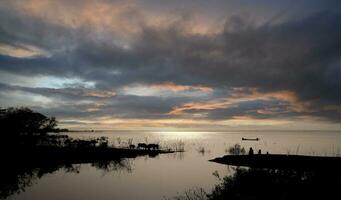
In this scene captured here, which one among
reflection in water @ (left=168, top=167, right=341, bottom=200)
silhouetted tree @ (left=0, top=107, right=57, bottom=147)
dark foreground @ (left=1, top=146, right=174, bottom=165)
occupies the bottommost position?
dark foreground @ (left=1, top=146, right=174, bottom=165)

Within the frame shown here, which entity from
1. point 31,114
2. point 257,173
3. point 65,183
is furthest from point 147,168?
point 31,114

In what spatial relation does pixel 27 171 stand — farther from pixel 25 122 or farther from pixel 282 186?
pixel 282 186

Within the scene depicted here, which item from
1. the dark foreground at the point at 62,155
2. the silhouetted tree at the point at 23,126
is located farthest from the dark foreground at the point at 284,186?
the silhouetted tree at the point at 23,126

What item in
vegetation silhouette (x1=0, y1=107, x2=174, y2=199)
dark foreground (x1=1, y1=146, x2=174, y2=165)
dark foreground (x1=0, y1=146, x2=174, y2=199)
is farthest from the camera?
dark foreground (x1=1, y1=146, x2=174, y2=165)

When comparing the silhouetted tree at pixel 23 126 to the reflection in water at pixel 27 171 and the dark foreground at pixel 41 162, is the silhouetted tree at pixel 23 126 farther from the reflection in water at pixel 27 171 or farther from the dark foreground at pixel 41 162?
the reflection in water at pixel 27 171

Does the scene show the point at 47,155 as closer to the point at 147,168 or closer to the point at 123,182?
the point at 147,168

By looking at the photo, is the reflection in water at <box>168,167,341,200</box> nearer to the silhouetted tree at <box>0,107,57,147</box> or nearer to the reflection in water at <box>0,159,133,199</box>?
the reflection in water at <box>0,159,133,199</box>

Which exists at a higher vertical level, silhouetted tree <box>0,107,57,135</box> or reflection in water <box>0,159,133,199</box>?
silhouetted tree <box>0,107,57,135</box>

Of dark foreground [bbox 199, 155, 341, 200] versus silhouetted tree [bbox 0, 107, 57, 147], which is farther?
silhouetted tree [bbox 0, 107, 57, 147]

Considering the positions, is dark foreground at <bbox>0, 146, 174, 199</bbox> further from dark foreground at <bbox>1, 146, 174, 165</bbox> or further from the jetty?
the jetty

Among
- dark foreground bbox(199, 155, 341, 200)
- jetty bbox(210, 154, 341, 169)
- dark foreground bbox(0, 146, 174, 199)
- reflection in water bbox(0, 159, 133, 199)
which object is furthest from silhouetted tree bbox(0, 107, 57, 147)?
dark foreground bbox(199, 155, 341, 200)

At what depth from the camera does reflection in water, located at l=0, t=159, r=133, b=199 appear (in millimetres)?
31270

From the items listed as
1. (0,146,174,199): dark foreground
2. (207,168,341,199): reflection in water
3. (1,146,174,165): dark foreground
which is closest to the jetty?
(0,146,174,199): dark foreground

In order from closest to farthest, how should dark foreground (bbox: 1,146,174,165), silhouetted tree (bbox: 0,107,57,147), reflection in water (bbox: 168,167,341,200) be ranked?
reflection in water (bbox: 168,167,341,200)
dark foreground (bbox: 1,146,174,165)
silhouetted tree (bbox: 0,107,57,147)
